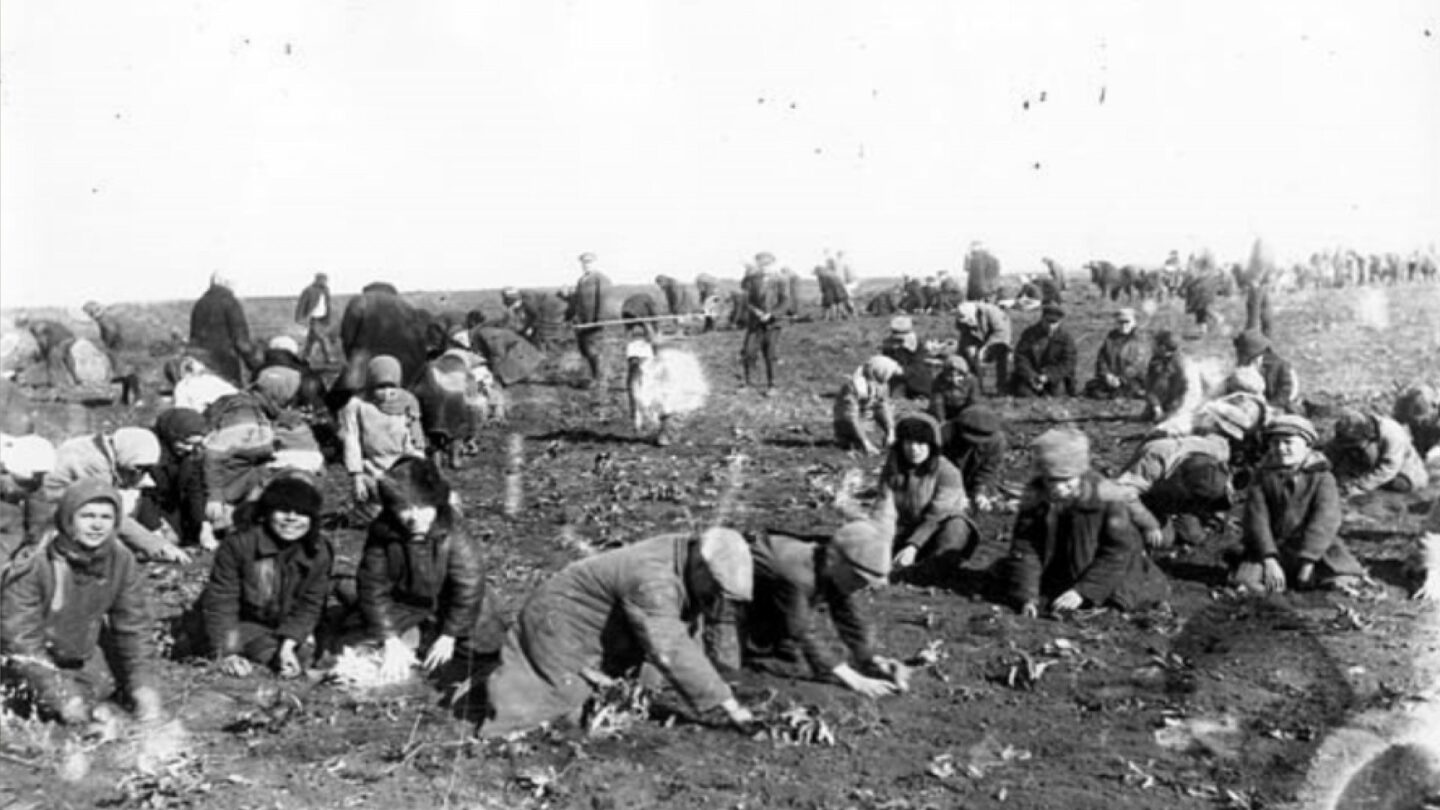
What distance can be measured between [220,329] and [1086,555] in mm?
11933

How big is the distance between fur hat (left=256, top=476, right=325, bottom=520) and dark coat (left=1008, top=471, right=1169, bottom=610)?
4.22m

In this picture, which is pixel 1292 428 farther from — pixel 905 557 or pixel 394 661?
pixel 394 661

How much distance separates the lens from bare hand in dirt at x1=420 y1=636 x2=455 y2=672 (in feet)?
24.9

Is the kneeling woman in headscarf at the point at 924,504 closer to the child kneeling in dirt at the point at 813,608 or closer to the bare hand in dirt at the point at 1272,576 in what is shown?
the bare hand in dirt at the point at 1272,576

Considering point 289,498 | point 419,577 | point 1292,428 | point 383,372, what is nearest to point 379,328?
point 383,372

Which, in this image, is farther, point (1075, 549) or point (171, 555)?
point (171, 555)

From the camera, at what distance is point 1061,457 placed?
902 centimetres

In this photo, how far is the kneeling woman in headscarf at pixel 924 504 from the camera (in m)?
9.75

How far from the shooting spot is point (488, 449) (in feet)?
49.5

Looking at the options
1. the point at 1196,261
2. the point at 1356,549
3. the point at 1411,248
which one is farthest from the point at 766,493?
the point at 1411,248

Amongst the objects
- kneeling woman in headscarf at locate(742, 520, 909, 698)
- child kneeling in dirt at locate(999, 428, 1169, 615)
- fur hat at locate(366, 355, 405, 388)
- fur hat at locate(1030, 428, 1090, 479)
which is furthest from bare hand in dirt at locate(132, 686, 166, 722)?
fur hat at locate(1030, 428, 1090, 479)

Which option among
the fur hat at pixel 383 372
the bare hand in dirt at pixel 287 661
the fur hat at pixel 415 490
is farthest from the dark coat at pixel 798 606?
the fur hat at pixel 383 372

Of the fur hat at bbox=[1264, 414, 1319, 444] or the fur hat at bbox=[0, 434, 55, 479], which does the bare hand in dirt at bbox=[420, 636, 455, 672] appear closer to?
the fur hat at bbox=[0, 434, 55, 479]

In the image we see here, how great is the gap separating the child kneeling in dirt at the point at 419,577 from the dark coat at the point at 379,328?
23.9 ft
